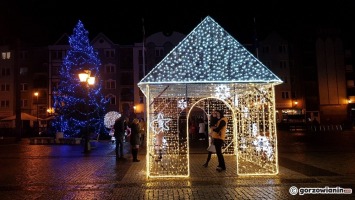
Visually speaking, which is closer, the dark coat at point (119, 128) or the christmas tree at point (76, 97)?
the dark coat at point (119, 128)

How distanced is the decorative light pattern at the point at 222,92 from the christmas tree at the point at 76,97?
24.5 m

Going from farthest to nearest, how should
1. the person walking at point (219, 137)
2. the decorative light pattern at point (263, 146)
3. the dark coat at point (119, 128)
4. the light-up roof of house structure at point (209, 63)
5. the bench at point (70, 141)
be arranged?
the bench at point (70, 141) → the dark coat at point (119, 128) → the decorative light pattern at point (263, 146) → the person walking at point (219, 137) → the light-up roof of house structure at point (209, 63)

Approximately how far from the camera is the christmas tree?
41.0m

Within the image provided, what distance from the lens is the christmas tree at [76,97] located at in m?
41.0

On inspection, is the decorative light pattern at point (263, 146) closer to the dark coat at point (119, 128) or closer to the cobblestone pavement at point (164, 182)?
the cobblestone pavement at point (164, 182)

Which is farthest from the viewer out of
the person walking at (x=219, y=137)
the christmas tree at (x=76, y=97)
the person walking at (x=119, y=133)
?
the christmas tree at (x=76, y=97)

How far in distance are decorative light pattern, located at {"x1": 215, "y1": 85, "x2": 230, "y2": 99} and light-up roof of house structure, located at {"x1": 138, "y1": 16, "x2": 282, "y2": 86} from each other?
8.59ft

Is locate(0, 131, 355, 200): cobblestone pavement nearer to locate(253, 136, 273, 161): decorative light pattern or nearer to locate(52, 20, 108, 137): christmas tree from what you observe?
locate(253, 136, 273, 161): decorative light pattern

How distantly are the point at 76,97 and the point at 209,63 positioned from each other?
30.4m

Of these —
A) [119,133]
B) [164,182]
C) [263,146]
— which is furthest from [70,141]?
[164,182]

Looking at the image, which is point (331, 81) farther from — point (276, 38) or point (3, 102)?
point (3, 102)

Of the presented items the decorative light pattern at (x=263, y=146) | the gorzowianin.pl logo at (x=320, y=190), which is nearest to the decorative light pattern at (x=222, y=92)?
the decorative light pattern at (x=263, y=146)

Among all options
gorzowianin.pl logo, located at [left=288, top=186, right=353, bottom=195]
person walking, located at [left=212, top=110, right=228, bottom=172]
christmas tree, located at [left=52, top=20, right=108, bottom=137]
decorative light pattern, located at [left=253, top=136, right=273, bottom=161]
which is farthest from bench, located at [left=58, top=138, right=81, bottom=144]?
gorzowianin.pl logo, located at [left=288, top=186, right=353, bottom=195]

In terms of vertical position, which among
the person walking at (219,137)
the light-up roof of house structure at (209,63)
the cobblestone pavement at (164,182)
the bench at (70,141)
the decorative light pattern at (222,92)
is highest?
the light-up roof of house structure at (209,63)
